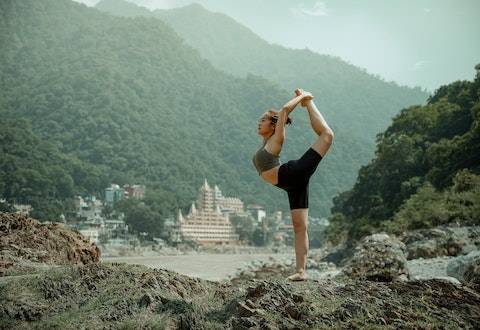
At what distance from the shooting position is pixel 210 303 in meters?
6.06

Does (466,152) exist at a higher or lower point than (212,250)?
higher

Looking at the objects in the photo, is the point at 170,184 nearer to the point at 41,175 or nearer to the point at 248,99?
the point at 41,175

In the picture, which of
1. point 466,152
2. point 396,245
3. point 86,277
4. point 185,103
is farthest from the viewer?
point 185,103

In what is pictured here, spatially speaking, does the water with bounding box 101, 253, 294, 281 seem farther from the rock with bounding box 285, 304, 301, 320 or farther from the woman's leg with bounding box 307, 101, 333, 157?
the rock with bounding box 285, 304, 301, 320

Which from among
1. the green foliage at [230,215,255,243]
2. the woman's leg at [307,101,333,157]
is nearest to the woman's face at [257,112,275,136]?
the woman's leg at [307,101,333,157]

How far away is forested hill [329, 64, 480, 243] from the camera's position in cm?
2761

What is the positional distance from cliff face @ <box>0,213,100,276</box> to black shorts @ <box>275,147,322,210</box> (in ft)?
11.5

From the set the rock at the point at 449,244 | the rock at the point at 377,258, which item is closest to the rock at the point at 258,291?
the rock at the point at 377,258

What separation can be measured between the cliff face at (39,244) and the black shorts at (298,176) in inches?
138

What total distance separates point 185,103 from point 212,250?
258ft

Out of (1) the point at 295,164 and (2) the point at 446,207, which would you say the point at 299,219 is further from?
(2) the point at 446,207

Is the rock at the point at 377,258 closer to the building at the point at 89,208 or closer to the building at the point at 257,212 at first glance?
the building at the point at 89,208

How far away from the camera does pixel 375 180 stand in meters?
52.9

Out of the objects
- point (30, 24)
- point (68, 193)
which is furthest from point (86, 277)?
point (30, 24)
